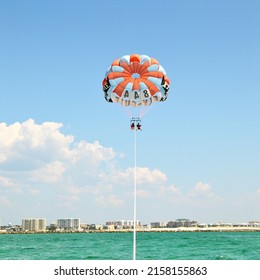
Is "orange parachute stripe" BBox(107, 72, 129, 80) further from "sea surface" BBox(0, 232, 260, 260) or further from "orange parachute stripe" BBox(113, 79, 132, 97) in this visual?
"sea surface" BBox(0, 232, 260, 260)

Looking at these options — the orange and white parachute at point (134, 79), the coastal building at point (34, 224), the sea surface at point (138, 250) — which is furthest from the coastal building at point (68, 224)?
the orange and white parachute at point (134, 79)

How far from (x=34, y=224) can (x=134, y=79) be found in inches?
5997

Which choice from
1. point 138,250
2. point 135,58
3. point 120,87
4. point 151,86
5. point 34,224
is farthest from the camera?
point 34,224

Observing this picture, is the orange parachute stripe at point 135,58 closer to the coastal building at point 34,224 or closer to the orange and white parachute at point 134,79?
the orange and white parachute at point 134,79

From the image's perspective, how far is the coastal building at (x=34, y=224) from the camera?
15911cm

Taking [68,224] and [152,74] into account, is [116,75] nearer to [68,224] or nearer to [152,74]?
[152,74]

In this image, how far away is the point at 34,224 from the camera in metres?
162

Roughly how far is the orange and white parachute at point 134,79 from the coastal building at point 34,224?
147m

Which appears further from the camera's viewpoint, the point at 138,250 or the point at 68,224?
the point at 68,224

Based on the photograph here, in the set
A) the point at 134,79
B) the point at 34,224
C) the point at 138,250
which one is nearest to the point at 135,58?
the point at 134,79

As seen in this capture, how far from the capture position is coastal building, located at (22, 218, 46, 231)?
159 meters

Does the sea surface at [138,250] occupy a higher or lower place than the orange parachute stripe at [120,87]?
lower

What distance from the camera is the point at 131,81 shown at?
16.1 meters
